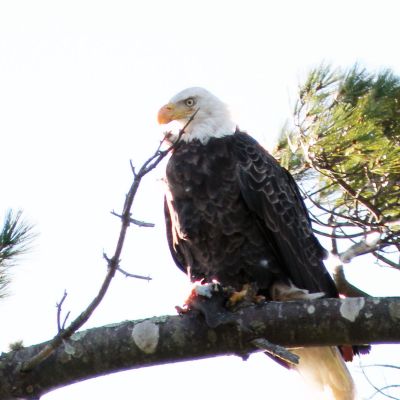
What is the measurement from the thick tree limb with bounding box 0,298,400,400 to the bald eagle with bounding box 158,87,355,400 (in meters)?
0.88

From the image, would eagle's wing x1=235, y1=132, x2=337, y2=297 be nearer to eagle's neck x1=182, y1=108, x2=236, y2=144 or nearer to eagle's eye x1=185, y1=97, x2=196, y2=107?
eagle's neck x1=182, y1=108, x2=236, y2=144

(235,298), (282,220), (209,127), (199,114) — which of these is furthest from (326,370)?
(199,114)

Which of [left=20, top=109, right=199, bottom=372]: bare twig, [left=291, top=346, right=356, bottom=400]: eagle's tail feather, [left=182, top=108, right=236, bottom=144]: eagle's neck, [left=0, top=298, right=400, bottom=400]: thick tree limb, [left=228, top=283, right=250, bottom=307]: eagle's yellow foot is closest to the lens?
[left=20, top=109, right=199, bottom=372]: bare twig

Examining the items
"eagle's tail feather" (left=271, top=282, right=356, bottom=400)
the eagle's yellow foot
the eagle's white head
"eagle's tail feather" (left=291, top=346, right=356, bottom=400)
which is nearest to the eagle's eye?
the eagle's white head

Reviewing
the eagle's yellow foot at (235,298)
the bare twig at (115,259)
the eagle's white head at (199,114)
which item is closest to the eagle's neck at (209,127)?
the eagle's white head at (199,114)

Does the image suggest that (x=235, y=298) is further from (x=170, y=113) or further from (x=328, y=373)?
(x=170, y=113)

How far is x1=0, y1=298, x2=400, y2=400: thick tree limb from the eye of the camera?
8.54 feet

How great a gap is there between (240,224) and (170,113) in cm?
86

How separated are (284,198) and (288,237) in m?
0.18

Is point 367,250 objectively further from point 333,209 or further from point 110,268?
point 110,268

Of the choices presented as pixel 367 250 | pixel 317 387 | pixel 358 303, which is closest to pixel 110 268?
pixel 358 303

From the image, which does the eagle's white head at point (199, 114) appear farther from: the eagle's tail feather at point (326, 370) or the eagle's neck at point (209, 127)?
the eagle's tail feather at point (326, 370)

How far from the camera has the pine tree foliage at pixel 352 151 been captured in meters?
3.90

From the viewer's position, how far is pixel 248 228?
3758 millimetres
